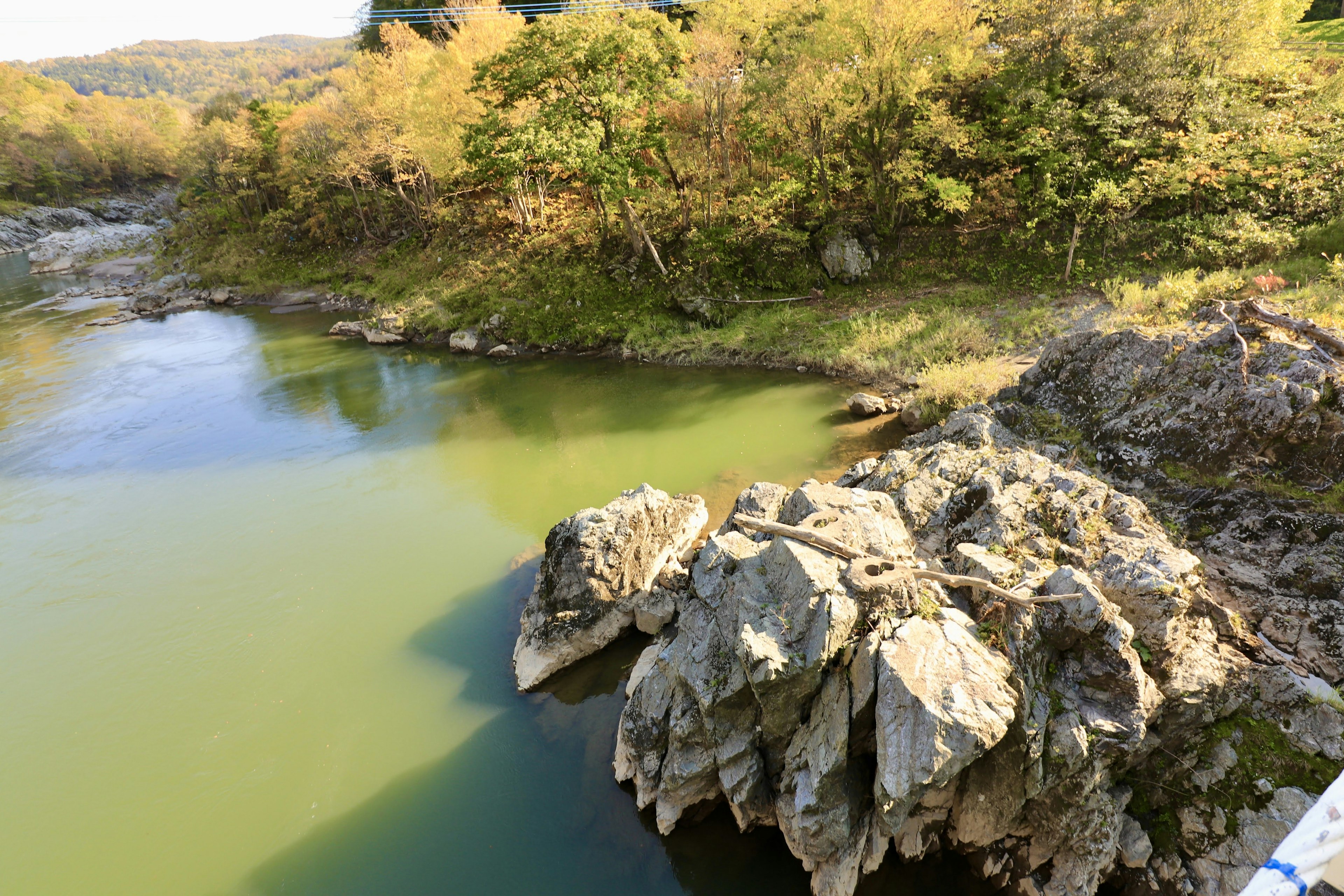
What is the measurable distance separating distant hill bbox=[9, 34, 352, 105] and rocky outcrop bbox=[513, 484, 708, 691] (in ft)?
530

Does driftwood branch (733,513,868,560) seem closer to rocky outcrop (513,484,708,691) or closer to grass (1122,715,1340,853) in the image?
rocky outcrop (513,484,708,691)

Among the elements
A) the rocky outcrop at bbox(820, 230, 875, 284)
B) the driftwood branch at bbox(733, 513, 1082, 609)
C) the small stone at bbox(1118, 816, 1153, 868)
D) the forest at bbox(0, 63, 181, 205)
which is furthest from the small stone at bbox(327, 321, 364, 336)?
the forest at bbox(0, 63, 181, 205)

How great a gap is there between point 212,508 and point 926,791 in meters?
15.4

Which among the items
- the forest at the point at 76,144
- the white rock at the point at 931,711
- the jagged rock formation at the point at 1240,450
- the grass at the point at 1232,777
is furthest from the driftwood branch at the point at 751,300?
the forest at the point at 76,144

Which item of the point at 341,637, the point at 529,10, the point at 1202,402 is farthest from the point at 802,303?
the point at 529,10

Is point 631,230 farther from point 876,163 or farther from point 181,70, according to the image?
point 181,70

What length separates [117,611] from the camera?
36.0 ft

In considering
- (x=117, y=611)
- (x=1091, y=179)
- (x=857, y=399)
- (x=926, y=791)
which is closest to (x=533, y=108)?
(x=857, y=399)

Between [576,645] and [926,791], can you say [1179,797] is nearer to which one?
[926,791]

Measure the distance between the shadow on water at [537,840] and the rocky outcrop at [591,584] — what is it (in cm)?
70

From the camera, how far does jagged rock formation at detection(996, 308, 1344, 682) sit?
7.08m

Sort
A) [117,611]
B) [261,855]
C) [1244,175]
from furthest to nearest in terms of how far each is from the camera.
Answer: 1. [1244,175]
2. [117,611]
3. [261,855]

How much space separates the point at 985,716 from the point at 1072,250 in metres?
17.2

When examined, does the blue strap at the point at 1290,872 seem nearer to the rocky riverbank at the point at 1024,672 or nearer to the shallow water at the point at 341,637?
the rocky riverbank at the point at 1024,672
